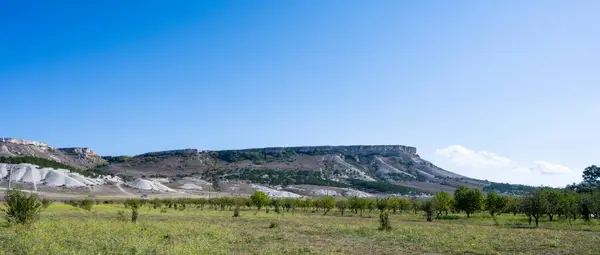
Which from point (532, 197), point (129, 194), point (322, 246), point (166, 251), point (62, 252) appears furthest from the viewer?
point (129, 194)

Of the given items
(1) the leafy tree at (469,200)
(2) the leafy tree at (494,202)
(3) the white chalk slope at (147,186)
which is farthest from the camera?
(3) the white chalk slope at (147,186)

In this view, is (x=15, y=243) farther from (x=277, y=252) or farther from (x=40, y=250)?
(x=277, y=252)

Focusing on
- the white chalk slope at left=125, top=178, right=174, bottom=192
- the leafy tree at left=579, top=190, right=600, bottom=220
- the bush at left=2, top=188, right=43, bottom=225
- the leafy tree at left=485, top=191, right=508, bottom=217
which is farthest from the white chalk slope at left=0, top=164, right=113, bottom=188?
the leafy tree at left=579, top=190, right=600, bottom=220

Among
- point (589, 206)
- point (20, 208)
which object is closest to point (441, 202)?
point (589, 206)

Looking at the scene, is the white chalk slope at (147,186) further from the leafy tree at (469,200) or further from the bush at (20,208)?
the bush at (20,208)

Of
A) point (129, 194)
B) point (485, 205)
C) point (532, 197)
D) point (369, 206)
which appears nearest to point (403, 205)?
point (369, 206)

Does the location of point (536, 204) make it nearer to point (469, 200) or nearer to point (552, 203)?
point (552, 203)

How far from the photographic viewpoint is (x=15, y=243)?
884 inches

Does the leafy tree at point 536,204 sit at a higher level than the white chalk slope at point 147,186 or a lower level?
higher

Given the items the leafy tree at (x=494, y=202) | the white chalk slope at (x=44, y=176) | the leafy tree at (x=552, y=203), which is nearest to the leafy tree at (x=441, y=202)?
the leafy tree at (x=494, y=202)

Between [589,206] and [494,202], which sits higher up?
[589,206]

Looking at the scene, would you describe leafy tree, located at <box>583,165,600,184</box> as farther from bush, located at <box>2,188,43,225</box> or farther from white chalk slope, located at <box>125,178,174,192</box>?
bush, located at <box>2,188,43,225</box>

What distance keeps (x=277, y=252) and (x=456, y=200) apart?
81.6 metres

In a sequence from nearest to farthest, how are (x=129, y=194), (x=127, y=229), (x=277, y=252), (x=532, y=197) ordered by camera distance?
1. (x=277, y=252)
2. (x=127, y=229)
3. (x=532, y=197)
4. (x=129, y=194)
